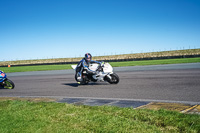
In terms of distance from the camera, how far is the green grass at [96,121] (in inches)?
144

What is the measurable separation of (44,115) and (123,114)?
6.01ft

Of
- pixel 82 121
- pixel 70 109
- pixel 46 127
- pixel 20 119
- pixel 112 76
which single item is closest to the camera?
pixel 46 127

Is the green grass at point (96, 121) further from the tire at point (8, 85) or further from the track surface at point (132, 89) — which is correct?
the tire at point (8, 85)

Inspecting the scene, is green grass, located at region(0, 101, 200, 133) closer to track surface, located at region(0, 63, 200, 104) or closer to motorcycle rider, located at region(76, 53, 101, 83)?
track surface, located at region(0, 63, 200, 104)

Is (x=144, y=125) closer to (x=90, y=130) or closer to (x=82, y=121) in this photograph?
(x=90, y=130)

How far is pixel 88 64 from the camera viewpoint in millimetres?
10992

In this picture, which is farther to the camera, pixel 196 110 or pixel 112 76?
pixel 112 76

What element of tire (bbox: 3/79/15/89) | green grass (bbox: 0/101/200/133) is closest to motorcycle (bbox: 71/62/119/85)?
tire (bbox: 3/79/15/89)

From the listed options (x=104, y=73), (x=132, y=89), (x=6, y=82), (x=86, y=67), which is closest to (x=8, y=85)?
(x=6, y=82)

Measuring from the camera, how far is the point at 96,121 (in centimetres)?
415

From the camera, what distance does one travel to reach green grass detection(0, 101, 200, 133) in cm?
367

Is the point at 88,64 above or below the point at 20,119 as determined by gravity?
above

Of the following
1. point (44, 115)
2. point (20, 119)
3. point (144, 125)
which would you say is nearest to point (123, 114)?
point (144, 125)

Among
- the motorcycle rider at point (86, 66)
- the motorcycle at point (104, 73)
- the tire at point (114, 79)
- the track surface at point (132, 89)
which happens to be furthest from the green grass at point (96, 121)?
the motorcycle rider at point (86, 66)
